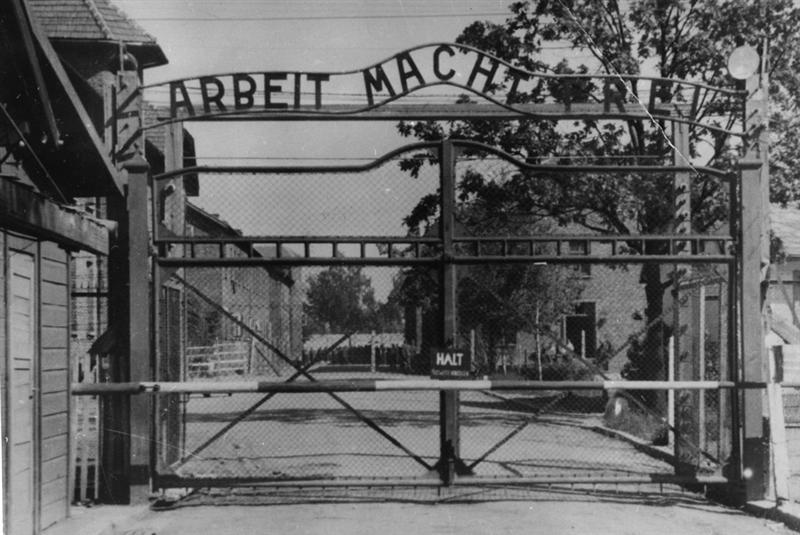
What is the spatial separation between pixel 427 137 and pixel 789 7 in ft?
21.3

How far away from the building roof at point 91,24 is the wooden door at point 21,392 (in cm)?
1329

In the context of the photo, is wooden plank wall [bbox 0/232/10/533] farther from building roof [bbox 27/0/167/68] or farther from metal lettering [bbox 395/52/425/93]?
building roof [bbox 27/0/167/68]

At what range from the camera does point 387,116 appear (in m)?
9.70

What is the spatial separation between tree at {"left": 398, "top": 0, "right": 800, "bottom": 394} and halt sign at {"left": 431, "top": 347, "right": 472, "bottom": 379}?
711cm

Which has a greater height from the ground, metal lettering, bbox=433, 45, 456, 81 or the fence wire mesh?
metal lettering, bbox=433, 45, 456, 81

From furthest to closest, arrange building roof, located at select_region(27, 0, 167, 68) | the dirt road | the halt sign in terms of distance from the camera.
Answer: building roof, located at select_region(27, 0, 167, 68), the halt sign, the dirt road

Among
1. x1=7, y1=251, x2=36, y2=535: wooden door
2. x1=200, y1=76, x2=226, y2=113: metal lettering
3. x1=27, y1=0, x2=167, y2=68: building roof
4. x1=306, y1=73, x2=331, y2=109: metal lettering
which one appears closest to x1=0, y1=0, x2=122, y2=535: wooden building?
x1=7, y1=251, x2=36, y2=535: wooden door

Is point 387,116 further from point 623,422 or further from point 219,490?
point 623,422

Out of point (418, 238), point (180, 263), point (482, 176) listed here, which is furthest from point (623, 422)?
point (180, 263)

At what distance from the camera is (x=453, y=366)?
8805 millimetres

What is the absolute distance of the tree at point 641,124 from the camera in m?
15.8

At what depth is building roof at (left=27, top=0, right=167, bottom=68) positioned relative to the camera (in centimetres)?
2005

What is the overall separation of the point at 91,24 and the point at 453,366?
48.4 feet

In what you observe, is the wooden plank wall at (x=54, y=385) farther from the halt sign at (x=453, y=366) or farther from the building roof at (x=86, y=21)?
the building roof at (x=86, y=21)
